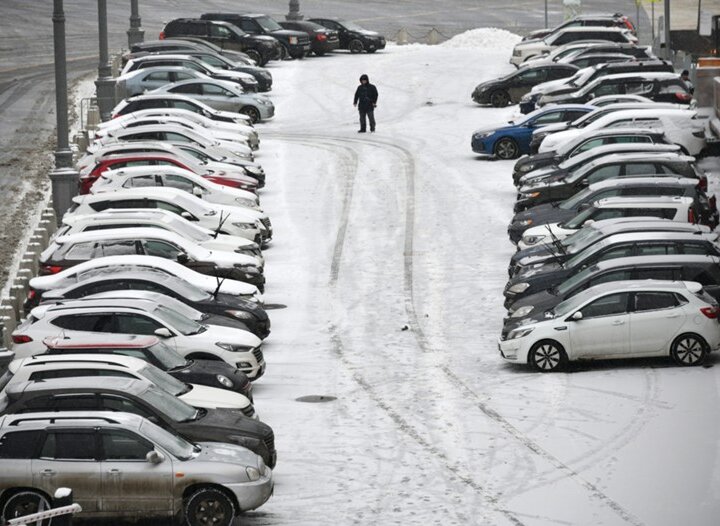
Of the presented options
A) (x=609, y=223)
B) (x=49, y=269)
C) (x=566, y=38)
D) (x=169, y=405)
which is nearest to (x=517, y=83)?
(x=566, y=38)

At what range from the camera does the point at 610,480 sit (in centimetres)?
1702

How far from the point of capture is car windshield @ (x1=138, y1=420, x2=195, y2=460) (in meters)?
15.6

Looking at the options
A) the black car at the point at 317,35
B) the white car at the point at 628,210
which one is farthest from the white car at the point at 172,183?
the black car at the point at 317,35

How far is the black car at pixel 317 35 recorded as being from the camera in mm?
54438

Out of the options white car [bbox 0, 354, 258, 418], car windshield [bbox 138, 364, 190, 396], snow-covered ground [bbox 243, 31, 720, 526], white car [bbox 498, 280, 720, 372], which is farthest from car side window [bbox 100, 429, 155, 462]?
white car [bbox 498, 280, 720, 372]

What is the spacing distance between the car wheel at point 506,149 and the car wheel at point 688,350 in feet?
50.4

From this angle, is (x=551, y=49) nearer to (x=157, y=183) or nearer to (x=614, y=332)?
(x=157, y=183)

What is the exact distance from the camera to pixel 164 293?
22.5m

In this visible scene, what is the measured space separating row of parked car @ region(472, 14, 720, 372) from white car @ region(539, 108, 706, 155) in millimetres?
30

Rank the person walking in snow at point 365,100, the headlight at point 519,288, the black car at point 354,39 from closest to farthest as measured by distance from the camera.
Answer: the headlight at point 519,288 < the person walking in snow at point 365,100 < the black car at point 354,39

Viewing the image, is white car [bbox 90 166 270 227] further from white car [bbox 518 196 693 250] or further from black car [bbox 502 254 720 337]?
black car [bbox 502 254 720 337]

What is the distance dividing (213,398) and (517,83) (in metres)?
26.8

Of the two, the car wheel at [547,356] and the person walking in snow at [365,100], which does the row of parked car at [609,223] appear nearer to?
the car wheel at [547,356]

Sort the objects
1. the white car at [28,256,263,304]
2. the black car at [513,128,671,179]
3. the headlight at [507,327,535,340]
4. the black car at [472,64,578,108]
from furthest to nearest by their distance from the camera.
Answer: the black car at [472,64,578,108] → the black car at [513,128,671,179] → the white car at [28,256,263,304] → the headlight at [507,327,535,340]
